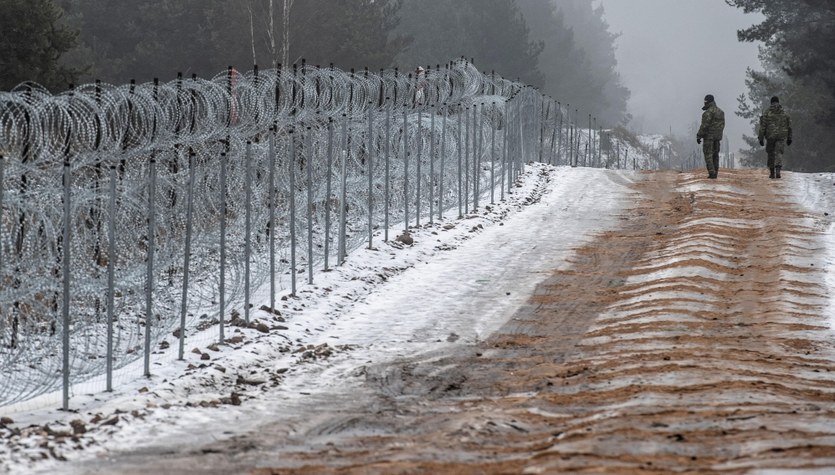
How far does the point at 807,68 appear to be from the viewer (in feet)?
114

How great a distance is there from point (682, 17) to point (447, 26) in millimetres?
119604

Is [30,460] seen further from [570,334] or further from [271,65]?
[271,65]

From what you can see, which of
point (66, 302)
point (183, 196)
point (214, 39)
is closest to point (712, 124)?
point (183, 196)

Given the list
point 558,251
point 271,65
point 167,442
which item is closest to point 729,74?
point 271,65

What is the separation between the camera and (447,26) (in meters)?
52.7

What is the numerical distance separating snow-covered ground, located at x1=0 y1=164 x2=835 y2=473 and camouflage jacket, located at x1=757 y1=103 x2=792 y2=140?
1916 millimetres

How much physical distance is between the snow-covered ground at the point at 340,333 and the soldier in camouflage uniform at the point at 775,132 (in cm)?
189

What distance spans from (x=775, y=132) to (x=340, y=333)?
43.3 feet

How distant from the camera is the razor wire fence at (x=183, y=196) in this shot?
920 centimetres

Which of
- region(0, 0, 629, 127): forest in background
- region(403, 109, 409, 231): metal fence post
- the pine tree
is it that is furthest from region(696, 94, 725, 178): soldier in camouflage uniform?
the pine tree

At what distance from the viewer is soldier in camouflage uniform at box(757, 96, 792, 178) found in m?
21.9

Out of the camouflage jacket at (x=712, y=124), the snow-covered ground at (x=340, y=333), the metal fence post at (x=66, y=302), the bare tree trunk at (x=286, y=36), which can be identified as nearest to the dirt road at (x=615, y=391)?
the snow-covered ground at (x=340, y=333)

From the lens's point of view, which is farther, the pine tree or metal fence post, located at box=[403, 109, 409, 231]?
the pine tree

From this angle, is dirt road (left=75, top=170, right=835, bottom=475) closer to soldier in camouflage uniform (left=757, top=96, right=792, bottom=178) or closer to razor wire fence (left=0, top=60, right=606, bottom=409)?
razor wire fence (left=0, top=60, right=606, bottom=409)
